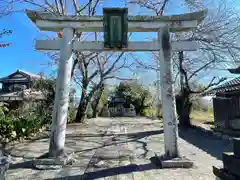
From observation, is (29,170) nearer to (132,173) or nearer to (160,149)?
(132,173)

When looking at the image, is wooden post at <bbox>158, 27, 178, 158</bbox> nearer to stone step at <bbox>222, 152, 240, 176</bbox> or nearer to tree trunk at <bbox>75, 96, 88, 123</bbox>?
stone step at <bbox>222, 152, 240, 176</bbox>

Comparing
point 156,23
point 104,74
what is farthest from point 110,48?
point 104,74

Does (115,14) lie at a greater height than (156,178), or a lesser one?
greater

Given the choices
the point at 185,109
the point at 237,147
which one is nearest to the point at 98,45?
the point at 237,147

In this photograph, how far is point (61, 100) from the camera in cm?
489

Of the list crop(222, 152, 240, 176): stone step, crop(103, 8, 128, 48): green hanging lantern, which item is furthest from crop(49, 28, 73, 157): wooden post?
crop(222, 152, 240, 176): stone step

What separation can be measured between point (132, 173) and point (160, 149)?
9.09 feet

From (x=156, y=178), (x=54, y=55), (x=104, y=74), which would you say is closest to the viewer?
(x=156, y=178)

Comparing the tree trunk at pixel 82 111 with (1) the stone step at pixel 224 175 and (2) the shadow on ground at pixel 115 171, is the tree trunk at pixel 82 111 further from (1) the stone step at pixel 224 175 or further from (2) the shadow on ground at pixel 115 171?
(1) the stone step at pixel 224 175

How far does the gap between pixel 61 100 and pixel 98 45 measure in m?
1.68

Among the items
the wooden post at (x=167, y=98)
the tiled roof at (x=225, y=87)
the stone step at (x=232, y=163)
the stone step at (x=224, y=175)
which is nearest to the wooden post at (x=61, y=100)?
the wooden post at (x=167, y=98)

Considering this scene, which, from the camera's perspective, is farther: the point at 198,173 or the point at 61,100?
the point at 61,100

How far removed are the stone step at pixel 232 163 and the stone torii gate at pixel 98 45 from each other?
2.09 meters

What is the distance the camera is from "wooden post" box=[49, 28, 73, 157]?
478cm
